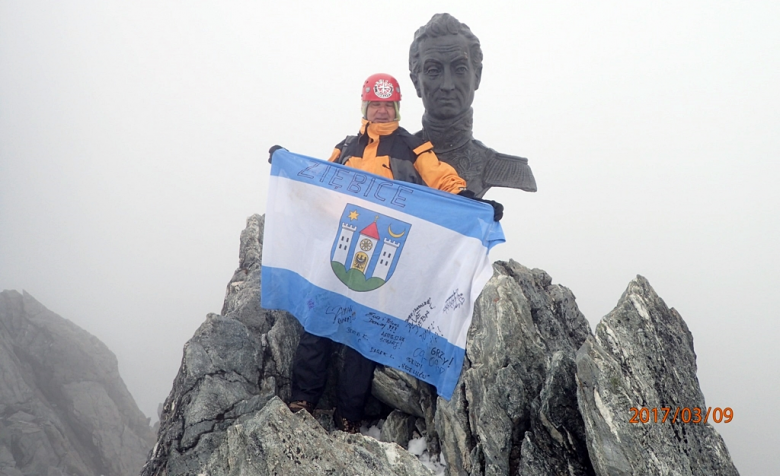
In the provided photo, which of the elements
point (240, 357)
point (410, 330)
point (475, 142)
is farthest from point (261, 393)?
point (475, 142)

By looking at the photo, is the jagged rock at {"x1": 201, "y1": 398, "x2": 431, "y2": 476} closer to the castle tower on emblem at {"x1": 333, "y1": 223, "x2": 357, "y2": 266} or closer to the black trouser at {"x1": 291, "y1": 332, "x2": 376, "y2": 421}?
the black trouser at {"x1": 291, "y1": 332, "x2": 376, "y2": 421}

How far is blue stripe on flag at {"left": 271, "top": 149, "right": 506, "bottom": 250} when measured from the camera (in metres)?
6.60

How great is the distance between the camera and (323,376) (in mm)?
7285

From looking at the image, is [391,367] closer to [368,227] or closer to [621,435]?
[368,227]

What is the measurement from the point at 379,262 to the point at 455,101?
3.44m

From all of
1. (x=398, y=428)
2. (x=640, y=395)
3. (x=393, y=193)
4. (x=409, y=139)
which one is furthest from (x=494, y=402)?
(x=409, y=139)

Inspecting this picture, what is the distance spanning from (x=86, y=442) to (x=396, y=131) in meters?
36.0

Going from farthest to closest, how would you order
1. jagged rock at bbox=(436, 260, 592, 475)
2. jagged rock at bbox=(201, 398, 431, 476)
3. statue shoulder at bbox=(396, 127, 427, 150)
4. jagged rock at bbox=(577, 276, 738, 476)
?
statue shoulder at bbox=(396, 127, 427, 150) < jagged rock at bbox=(436, 260, 592, 475) < jagged rock at bbox=(577, 276, 738, 476) < jagged rock at bbox=(201, 398, 431, 476)

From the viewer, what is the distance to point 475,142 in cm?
945

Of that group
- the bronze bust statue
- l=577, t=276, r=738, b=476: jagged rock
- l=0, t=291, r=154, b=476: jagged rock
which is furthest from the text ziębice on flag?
l=0, t=291, r=154, b=476: jagged rock

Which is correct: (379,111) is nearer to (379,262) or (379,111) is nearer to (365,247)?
(365,247)

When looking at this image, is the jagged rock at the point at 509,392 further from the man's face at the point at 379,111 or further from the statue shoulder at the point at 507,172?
the man's face at the point at 379,111

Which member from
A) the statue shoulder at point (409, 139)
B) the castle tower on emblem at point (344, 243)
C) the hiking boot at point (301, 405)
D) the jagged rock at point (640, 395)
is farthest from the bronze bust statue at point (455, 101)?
the hiking boot at point (301, 405)
